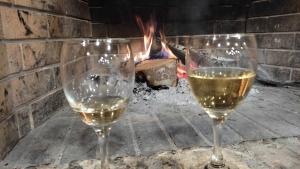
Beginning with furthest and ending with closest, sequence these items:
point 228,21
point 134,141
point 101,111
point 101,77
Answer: point 228,21 → point 134,141 → point 101,77 → point 101,111

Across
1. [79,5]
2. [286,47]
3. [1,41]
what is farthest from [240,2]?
[1,41]

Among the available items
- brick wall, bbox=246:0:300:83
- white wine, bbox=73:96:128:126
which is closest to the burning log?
brick wall, bbox=246:0:300:83

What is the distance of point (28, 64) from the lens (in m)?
1.08

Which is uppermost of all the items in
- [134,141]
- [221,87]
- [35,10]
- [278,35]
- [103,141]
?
[35,10]

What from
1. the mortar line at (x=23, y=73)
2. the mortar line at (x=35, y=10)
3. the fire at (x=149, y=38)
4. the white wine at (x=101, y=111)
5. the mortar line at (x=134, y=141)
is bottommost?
the mortar line at (x=134, y=141)

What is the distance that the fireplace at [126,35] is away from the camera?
98 centimetres

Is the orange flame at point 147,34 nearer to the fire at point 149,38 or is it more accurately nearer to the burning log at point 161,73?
the fire at point 149,38

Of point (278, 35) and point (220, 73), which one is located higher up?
point (278, 35)

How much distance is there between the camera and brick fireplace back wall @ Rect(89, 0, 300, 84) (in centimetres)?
187

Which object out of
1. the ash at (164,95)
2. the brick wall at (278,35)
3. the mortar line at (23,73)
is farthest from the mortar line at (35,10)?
the brick wall at (278,35)

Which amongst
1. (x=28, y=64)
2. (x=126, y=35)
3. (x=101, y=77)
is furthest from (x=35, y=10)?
(x=126, y=35)

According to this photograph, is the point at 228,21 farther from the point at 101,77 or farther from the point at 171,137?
the point at 101,77

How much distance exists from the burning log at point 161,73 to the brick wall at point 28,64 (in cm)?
55

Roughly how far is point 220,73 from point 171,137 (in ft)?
1.39
